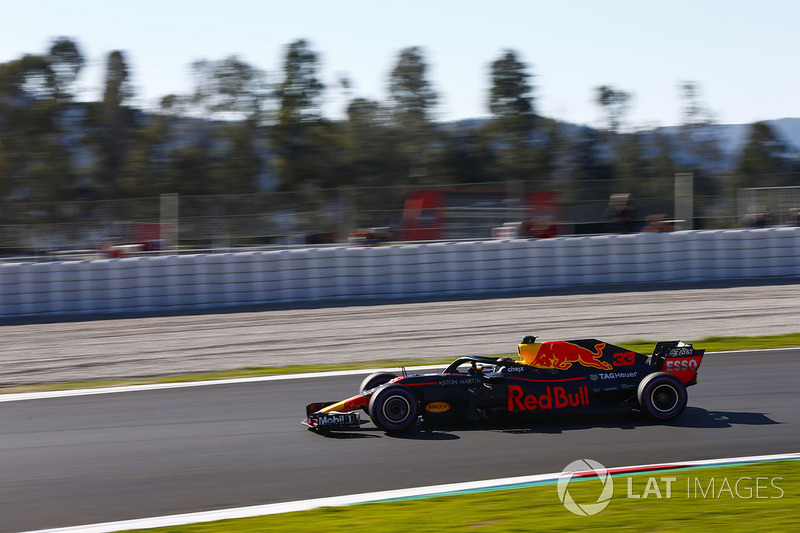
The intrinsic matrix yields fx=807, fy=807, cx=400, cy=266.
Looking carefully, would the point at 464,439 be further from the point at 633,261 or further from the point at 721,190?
the point at 721,190

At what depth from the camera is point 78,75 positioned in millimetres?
39188

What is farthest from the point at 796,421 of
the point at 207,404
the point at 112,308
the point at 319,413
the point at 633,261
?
the point at 112,308

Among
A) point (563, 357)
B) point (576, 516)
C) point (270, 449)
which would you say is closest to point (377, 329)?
point (563, 357)

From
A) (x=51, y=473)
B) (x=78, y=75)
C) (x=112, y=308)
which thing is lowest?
(x=51, y=473)

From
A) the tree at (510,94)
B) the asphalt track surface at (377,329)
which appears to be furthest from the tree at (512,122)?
the asphalt track surface at (377,329)

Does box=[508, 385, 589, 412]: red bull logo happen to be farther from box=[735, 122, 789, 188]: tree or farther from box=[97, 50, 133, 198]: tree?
box=[735, 122, 789, 188]: tree

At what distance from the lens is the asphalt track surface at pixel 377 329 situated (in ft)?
40.5

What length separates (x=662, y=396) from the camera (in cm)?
775

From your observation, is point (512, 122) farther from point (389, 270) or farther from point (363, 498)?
point (363, 498)

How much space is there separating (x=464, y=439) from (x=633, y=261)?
36.5 ft

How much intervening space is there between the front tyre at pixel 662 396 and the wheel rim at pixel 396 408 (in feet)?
7.36

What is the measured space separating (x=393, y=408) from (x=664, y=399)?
8.56ft

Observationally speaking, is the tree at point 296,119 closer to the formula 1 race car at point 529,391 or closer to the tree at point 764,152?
the tree at point 764,152
